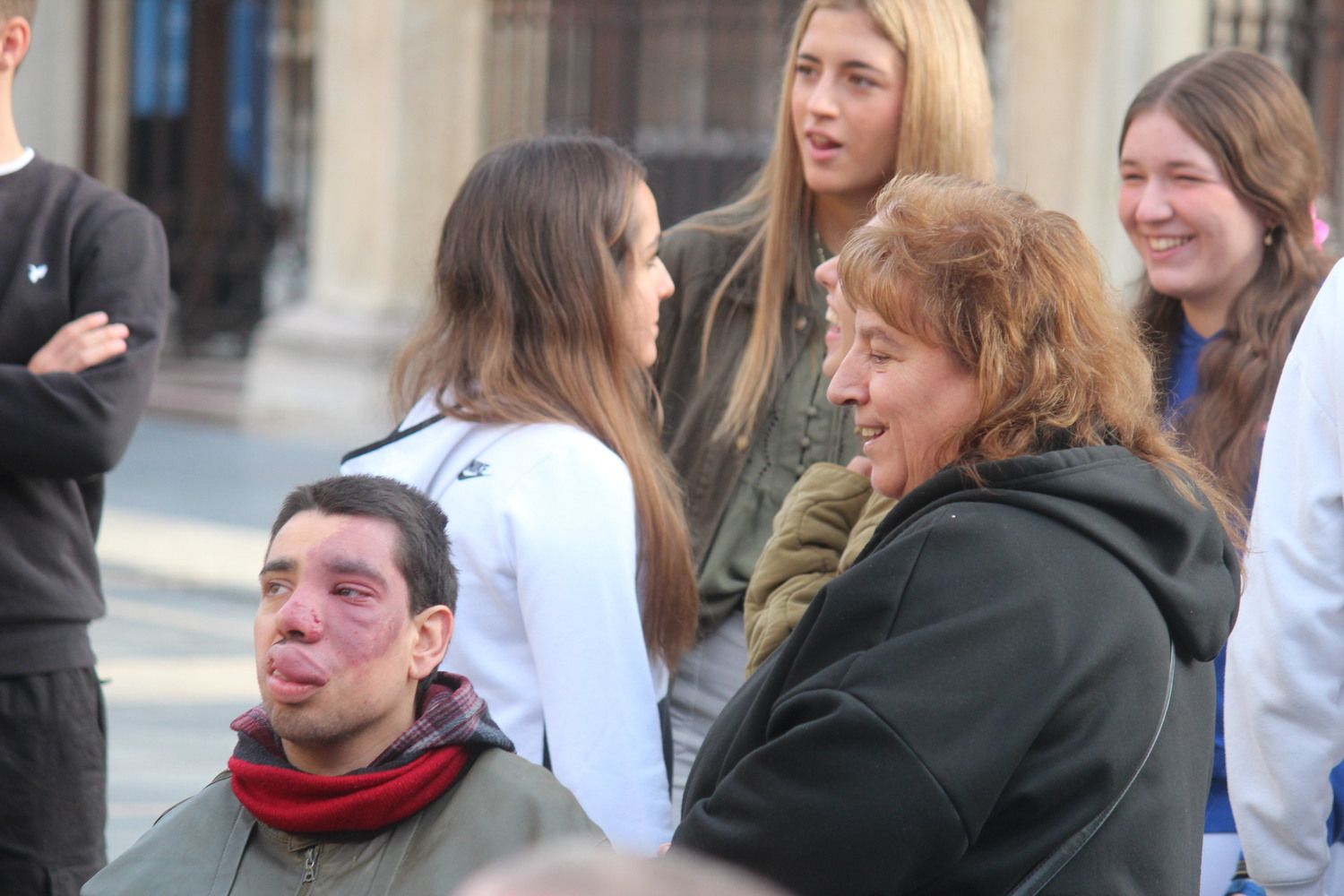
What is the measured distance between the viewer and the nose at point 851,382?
83.7 inches

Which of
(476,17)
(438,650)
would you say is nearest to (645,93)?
(476,17)

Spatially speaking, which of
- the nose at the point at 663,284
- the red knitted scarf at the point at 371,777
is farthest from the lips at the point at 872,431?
the nose at the point at 663,284

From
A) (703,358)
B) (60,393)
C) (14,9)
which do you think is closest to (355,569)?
(60,393)

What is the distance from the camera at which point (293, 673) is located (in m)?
2.22

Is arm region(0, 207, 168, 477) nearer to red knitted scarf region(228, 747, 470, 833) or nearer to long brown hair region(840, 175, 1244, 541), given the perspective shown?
red knitted scarf region(228, 747, 470, 833)

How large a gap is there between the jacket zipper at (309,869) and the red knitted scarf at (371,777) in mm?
26

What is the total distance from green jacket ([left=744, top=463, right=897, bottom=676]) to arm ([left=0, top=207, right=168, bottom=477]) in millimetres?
1272

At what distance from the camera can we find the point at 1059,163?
1088 centimetres

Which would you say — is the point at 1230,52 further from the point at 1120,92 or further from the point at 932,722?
the point at 1120,92

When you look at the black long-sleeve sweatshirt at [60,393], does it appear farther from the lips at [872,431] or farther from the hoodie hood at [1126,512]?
the hoodie hood at [1126,512]

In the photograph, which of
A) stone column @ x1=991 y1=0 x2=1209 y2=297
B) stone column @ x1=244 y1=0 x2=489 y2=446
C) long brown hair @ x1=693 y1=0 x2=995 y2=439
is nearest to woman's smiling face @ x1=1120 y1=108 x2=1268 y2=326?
long brown hair @ x1=693 y1=0 x2=995 y2=439

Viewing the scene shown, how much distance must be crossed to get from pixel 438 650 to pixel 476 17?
1075cm

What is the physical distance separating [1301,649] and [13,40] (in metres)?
2.48

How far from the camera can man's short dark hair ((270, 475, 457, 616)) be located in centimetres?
234
